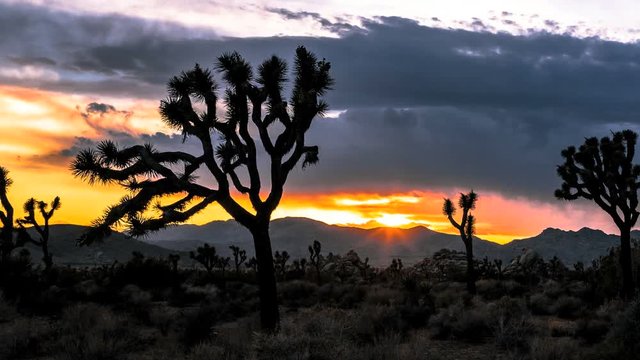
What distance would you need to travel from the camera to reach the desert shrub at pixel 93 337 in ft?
36.7

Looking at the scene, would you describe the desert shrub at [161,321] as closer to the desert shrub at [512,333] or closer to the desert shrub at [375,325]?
the desert shrub at [375,325]

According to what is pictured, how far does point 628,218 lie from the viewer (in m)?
22.7

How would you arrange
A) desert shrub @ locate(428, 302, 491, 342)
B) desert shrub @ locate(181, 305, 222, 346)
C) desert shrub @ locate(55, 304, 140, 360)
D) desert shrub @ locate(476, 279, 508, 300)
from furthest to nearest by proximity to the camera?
desert shrub @ locate(476, 279, 508, 300) < desert shrub @ locate(428, 302, 491, 342) < desert shrub @ locate(181, 305, 222, 346) < desert shrub @ locate(55, 304, 140, 360)

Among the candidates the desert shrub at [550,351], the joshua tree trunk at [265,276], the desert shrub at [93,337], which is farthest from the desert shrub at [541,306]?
the desert shrub at [93,337]

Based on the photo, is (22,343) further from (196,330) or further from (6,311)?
(6,311)

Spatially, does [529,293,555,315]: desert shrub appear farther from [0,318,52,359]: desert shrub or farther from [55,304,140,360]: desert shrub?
[0,318,52,359]: desert shrub

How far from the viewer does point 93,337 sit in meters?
11.8

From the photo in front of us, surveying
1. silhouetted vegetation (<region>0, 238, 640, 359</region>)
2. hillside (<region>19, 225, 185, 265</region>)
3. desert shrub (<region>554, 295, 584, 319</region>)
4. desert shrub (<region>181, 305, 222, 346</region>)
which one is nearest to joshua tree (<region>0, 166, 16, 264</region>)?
silhouetted vegetation (<region>0, 238, 640, 359</region>)

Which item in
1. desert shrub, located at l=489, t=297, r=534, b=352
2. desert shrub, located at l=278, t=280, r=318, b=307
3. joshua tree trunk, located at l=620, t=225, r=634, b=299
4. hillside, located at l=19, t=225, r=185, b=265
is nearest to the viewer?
desert shrub, located at l=489, t=297, r=534, b=352

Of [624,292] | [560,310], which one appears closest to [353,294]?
[560,310]

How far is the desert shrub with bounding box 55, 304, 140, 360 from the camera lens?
11.2 meters

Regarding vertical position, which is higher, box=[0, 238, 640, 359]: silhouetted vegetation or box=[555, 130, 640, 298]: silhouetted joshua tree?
box=[555, 130, 640, 298]: silhouetted joshua tree

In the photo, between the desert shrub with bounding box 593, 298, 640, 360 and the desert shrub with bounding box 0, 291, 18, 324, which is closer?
Result: the desert shrub with bounding box 593, 298, 640, 360

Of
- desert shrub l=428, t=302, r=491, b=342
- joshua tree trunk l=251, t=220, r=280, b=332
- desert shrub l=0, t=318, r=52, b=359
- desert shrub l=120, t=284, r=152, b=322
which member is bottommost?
desert shrub l=0, t=318, r=52, b=359
